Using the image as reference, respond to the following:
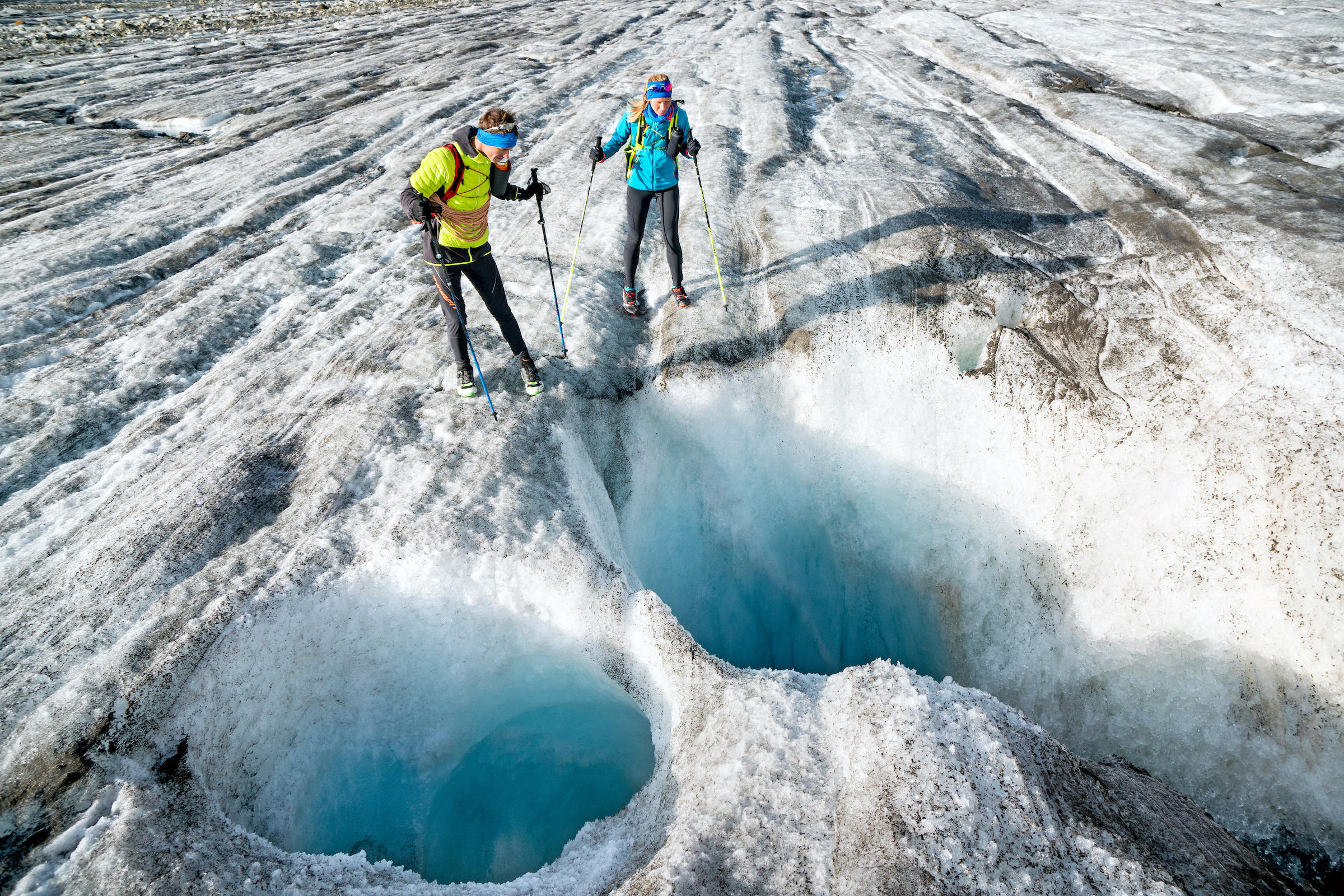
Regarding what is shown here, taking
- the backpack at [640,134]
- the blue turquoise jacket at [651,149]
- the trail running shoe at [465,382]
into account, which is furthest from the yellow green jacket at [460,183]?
the backpack at [640,134]

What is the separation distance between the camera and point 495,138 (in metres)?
5.07

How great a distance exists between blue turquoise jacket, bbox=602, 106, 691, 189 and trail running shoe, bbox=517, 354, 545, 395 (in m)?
2.29

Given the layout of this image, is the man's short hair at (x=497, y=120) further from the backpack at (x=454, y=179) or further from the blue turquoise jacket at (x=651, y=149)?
the blue turquoise jacket at (x=651, y=149)

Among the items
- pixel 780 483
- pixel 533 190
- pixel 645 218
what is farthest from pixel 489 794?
pixel 645 218

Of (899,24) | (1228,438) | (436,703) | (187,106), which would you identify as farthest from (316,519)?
Result: (899,24)

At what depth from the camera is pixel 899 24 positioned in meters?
20.6

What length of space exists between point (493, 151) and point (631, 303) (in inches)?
114

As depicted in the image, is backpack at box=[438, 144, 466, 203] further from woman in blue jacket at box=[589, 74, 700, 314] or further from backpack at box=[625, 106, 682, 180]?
backpack at box=[625, 106, 682, 180]

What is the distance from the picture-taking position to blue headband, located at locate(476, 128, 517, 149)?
5.07 meters

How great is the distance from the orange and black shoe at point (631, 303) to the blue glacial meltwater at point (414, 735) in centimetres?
433

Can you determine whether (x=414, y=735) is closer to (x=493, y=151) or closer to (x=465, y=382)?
(x=465, y=382)

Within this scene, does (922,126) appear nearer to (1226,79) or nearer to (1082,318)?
(1226,79)

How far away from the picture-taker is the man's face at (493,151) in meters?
5.12

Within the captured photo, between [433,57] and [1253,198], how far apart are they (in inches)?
755
